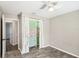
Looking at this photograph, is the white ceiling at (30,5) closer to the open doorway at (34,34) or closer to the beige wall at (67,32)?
the beige wall at (67,32)

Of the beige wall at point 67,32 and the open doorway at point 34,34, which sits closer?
the beige wall at point 67,32

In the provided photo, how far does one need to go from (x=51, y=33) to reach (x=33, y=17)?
1738 millimetres

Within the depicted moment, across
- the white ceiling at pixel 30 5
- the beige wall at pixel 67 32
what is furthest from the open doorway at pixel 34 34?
the white ceiling at pixel 30 5

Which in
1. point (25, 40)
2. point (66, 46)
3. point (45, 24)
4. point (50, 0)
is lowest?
point (66, 46)

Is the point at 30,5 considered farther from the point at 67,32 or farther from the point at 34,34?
the point at 34,34

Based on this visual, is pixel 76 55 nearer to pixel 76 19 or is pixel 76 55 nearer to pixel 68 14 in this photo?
pixel 76 19

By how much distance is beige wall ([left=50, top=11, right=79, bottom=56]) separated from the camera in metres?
3.32

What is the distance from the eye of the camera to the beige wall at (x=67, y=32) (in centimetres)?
332

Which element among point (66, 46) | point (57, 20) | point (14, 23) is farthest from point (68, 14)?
point (14, 23)

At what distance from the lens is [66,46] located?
3.81 m

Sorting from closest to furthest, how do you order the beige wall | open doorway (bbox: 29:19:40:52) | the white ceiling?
1. the white ceiling
2. the beige wall
3. open doorway (bbox: 29:19:40:52)

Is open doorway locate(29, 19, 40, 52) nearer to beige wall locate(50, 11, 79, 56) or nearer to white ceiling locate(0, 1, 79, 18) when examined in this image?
beige wall locate(50, 11, 79, 56)

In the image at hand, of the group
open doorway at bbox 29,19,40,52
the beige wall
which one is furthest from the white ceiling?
open doorway at bbox 29,19,40,52

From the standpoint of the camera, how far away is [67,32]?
12.2 ft
